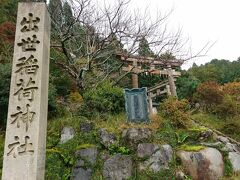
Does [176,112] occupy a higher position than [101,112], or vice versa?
[101,112]

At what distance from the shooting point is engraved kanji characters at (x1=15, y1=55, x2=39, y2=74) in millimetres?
4848

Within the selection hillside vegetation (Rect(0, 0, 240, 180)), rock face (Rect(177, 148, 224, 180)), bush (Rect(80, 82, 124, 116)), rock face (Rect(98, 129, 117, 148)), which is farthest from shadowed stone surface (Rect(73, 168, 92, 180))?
rock face (Rect(177, 148, 224, 180))

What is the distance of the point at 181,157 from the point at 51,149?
14.2ft

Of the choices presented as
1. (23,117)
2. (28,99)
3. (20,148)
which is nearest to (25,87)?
(28,99)

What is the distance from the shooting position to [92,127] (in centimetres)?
992

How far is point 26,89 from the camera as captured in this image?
4742 mm

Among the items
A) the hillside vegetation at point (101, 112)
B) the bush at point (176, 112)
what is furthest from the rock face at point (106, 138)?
the bush at point (176, 112)

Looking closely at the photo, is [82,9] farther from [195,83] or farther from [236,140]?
[195,83]

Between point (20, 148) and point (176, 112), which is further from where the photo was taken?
point (176, 112)

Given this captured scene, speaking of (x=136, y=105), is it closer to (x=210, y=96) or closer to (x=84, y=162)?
(x=84, y=162)

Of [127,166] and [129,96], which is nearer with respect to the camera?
[127,166]

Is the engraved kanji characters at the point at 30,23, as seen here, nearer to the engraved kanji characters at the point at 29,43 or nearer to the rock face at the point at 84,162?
the engraved kanji characters at the point at 29,43

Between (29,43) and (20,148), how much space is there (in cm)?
188

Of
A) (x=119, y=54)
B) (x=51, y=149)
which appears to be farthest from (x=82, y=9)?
(x=51, y=149)
